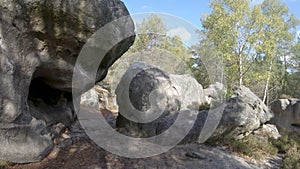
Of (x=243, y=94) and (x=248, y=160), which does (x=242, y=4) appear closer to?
(x=243, y=94)

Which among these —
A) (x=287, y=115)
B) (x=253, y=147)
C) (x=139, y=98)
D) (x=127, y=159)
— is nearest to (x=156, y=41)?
(x=287, y=115)

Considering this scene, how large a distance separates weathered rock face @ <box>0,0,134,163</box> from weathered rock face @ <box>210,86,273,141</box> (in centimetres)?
424

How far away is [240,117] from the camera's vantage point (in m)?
7.70

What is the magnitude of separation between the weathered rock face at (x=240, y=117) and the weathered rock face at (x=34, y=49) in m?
4.24

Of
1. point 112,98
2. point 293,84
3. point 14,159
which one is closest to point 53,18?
point 14,159

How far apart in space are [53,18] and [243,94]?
6945 millimetres

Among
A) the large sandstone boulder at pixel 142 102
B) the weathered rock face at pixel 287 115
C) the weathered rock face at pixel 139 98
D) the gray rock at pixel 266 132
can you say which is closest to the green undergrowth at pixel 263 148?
the gray rock at pixel 266 132

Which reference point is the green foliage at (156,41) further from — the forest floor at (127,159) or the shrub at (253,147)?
the forest floor at (127,159)

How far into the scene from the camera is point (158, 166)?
4957 mm

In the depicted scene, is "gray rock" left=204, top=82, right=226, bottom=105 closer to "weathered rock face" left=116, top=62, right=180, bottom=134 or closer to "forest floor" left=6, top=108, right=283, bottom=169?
"weathered rock face" left=116, top=62, right=180, bottom=134

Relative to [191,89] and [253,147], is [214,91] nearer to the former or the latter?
[191,89]

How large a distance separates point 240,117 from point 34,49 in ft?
20.1

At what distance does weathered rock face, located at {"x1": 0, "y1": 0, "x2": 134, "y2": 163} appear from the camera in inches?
147

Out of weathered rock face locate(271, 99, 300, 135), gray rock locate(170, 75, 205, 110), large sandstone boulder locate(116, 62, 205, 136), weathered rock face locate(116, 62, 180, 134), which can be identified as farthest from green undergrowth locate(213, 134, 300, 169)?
gray rock locate(170, 75, 205, 110)
